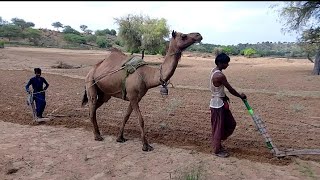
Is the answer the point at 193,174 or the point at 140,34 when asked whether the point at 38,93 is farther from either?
the point at 140,34

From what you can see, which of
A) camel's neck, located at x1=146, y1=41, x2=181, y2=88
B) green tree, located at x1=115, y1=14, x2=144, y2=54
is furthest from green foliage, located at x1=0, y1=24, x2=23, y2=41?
camel's neck, located at x1=146, y1=41, x2=181, y2=88

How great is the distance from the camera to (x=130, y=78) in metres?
7.35

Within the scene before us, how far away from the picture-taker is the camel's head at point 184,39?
6625 mm

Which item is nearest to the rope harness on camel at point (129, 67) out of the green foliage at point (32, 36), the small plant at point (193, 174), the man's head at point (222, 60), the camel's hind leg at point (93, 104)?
the camel's hind leg at point (93, 104)

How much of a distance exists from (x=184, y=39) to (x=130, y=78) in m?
1.36

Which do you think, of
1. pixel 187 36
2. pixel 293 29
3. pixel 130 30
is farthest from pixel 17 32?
pixel 187 36

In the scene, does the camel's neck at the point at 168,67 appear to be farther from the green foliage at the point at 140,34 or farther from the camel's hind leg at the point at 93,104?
the green foliage at the point at 140,34

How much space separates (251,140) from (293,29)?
22420 mm

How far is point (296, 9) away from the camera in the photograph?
2684 centimetres

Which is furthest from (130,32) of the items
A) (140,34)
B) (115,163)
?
(115,163)

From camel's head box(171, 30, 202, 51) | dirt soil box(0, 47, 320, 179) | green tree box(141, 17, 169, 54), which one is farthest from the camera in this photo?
green tree box(141, 17, 169, 54)

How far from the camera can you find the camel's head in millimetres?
6625

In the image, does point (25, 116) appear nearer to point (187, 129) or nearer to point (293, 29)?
point (187, 129)

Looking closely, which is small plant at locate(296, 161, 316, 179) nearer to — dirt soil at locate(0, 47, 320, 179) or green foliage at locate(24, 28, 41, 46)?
dirt soil at locate(0, 47, 320, 179)
